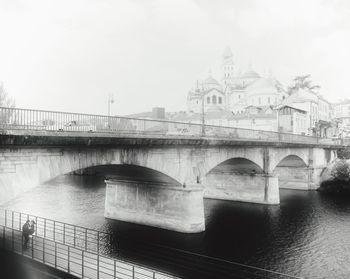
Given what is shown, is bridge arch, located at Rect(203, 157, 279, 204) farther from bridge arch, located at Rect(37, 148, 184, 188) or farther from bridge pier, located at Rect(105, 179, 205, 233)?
bridge arch, located at Rect(37, 148, 184, 188)

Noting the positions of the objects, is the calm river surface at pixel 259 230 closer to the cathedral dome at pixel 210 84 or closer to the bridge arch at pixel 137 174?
the bridge arch at pixel 137 174

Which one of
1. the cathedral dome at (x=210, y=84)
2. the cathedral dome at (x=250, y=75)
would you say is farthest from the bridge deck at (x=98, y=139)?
the cathedral dome at (x=250, y=75)

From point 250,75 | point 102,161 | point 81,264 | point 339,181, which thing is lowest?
point 81,264

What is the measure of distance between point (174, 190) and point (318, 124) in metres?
73.7

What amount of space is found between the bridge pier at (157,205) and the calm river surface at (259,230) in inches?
29.0

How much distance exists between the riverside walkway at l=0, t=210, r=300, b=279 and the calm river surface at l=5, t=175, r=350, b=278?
1.39 m

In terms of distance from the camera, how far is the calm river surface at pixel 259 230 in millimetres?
23938

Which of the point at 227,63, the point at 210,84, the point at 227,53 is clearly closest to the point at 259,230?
the point at 210,84

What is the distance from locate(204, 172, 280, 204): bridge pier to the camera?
42.7 m

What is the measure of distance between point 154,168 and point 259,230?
1125cm

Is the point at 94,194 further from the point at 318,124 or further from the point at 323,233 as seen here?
the point at 318,124

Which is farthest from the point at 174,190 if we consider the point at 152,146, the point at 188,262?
the point at 188,262

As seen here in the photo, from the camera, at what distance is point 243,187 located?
4441 centimetres

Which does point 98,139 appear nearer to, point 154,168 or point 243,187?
point 154,168
